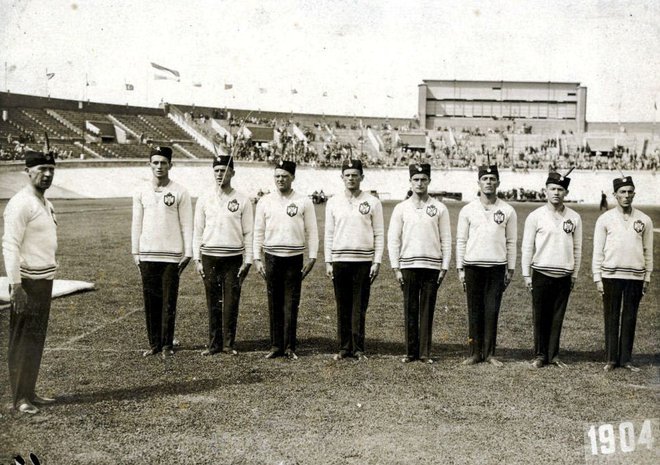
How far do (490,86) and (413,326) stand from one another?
58414mm

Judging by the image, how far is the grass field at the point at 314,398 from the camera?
4.21 meters

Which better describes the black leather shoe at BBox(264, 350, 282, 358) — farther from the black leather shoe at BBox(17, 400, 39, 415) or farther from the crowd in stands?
the crowd in stands

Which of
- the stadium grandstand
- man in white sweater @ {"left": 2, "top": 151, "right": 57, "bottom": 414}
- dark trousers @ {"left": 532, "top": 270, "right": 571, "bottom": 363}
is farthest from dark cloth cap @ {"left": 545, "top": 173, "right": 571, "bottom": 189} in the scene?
the stadium grandstand

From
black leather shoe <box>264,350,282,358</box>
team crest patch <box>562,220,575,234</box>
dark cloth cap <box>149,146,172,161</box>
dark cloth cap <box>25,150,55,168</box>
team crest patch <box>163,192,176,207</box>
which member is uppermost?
dark cloth cap <box>149,146,172,161</box>

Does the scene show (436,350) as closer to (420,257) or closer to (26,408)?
(420,257)

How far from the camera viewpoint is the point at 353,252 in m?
6.44

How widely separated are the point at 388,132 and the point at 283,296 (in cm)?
5083

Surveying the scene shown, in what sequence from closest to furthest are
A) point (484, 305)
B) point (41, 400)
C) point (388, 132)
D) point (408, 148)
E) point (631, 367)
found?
point (41, 400) < point (631, 367) < point (484, 305) < point (408, 148) < point (388, 132)

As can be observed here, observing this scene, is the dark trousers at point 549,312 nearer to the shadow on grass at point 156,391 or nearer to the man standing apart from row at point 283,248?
the man standing apart from row at point 283,248

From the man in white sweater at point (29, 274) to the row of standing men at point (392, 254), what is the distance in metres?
1.54

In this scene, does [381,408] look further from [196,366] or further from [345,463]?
[196,366]

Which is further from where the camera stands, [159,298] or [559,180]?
[159,298]

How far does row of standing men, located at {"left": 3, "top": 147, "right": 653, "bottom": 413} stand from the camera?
6.26m

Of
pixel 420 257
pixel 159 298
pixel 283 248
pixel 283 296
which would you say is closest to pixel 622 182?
pixel 420 257
